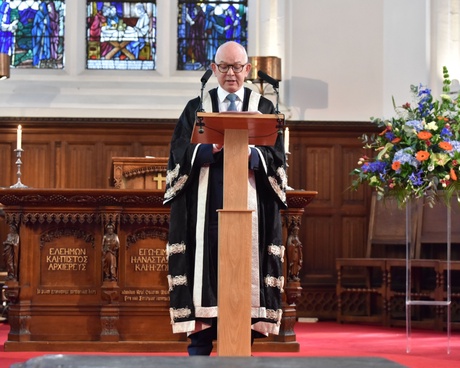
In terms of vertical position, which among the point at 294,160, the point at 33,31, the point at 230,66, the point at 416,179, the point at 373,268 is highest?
the point at 33,31

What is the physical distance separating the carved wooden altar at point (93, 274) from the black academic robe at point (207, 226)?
8.14 feet

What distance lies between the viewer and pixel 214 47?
39.4 feet

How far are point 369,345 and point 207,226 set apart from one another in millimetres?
3707

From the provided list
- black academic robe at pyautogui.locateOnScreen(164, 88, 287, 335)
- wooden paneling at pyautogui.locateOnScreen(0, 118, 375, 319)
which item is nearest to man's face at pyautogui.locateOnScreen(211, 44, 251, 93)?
black academic robe at pyautogui.locateOnScreen(164, 88, 287, 335)

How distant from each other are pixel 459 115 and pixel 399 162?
606 millimetres

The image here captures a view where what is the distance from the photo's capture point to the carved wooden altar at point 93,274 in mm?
7176

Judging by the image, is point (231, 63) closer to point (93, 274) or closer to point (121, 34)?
point (93, 274)

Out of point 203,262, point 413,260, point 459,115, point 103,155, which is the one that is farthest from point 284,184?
point 103,155

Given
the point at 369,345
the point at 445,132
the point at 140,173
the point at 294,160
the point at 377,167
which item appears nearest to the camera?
the point at 445,132

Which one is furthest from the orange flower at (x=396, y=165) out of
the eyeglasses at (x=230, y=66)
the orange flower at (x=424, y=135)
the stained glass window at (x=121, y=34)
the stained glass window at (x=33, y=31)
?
the stained glass window at (x=33, y=31)

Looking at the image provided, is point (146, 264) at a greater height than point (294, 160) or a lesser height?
lesser

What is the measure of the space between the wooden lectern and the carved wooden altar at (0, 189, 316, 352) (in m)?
3.29

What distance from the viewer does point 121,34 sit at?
12.1 m

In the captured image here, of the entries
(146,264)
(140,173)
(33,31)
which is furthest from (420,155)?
(33,31)
